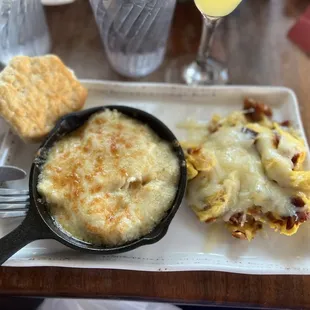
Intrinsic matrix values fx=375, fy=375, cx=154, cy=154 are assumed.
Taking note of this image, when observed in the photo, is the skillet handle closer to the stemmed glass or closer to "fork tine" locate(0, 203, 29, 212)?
"fork tine" locate(0, 203, 29, 212)

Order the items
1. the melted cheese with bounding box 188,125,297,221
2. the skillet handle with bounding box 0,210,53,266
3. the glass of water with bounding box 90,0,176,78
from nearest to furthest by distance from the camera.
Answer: the skillet handle with bounding box 0,210,53,266
the melted cheese with bounding box 188,125,297,221
the glass of water with bounding box 90,0,176,78

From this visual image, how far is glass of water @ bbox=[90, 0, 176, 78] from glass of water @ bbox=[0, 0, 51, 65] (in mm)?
214

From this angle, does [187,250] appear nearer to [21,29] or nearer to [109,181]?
[109,181]

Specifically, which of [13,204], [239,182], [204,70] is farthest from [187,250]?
[204,70]

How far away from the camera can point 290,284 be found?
95 centimetres

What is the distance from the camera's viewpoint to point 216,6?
1044 mm

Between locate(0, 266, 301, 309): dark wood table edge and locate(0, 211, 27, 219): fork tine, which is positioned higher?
locate(0, 211, 27, 219): fork tine

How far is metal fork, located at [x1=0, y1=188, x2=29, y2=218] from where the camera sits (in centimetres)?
95

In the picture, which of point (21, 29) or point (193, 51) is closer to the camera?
point (21, 29)

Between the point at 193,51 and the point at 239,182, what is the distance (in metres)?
0.66

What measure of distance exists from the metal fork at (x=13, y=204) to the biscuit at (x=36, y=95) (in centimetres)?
16

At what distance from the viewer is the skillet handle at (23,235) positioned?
0.84 m

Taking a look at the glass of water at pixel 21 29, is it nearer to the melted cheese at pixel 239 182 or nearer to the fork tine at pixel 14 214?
the fork tine at pixel 14 214

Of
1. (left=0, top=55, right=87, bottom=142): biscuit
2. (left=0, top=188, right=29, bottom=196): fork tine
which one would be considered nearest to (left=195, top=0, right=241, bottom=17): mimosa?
(left=0, top=55, right=87, bottom=142): biscuit
